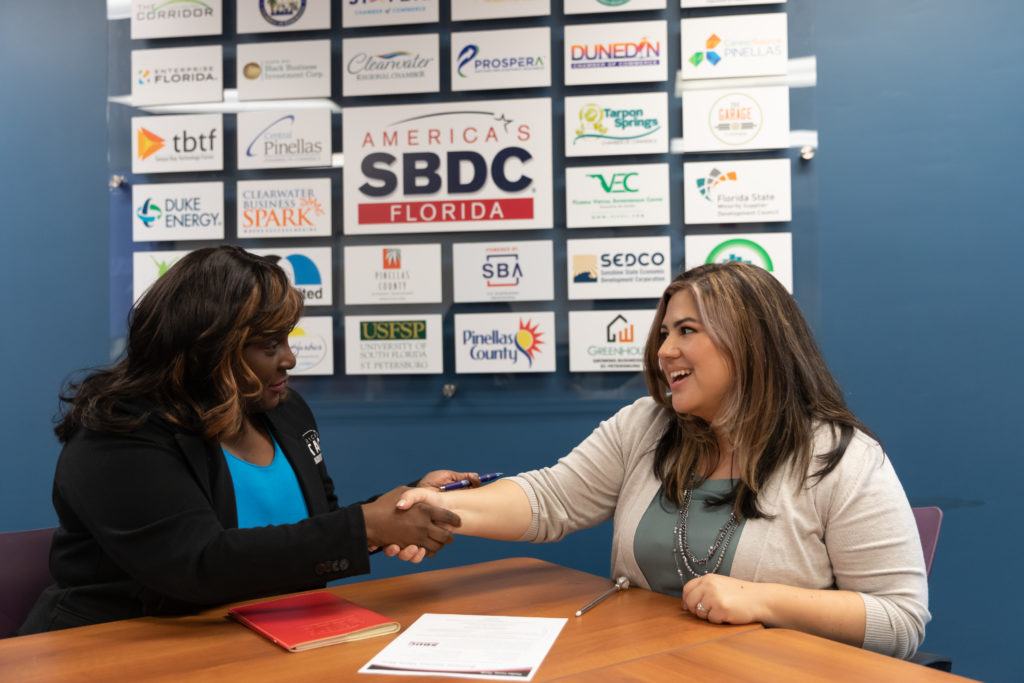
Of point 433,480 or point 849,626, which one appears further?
point 433,480

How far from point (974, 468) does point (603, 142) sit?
180 centimetres

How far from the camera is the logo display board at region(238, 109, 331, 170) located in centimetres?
311

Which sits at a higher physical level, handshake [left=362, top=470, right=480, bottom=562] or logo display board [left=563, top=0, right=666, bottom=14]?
logo display board [left=563, top=0, right=666, bottom=14]

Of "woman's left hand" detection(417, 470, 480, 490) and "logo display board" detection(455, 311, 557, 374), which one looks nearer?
"woman's left hand" detection(417, 470, 480, 490)

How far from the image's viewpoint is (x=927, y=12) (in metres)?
2.95

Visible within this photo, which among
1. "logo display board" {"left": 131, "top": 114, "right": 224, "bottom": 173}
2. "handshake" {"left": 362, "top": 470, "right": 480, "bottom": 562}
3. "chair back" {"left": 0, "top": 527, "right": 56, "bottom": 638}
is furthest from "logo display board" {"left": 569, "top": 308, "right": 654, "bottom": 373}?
"chair back" {"left": 0, "top": 527, "right": 56, "bottom": 638}

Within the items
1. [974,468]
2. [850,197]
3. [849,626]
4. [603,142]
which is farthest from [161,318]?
[974,468]

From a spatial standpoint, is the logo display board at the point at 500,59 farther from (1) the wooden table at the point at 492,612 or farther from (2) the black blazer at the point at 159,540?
(1) the wooden table at the point at 492,612

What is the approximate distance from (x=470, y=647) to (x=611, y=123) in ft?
7.24

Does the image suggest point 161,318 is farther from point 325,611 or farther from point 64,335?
point 64,335

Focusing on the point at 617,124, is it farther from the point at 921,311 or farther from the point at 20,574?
the point at 20,574

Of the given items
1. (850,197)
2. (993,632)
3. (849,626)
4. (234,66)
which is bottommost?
(993,632)

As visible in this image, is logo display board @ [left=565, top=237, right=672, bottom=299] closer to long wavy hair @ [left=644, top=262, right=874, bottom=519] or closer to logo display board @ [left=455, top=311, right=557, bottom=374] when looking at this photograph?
logo display board @ [left=455, top=311, right=557, bottom=374]

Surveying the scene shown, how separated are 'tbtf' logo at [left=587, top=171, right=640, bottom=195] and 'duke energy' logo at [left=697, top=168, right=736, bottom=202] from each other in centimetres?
24
